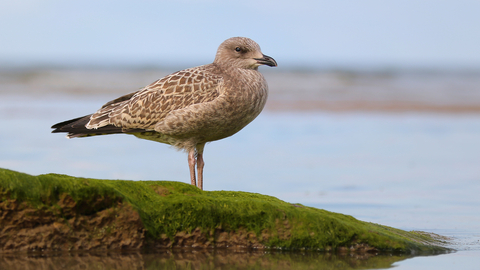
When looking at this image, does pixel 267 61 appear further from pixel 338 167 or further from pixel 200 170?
pixel 338 167

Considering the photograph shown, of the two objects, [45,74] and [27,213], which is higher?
[45,74]

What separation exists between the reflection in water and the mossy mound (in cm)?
12

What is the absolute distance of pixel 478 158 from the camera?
39.8 feet

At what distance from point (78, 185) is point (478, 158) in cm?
921

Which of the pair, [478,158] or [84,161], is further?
[478,158]

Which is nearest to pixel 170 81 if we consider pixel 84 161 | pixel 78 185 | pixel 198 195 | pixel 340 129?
pixel 198 195

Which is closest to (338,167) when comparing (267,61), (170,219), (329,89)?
(267,61)

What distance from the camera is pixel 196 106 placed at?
7418 millimetres

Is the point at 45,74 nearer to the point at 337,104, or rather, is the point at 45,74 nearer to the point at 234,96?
the point at 337,104

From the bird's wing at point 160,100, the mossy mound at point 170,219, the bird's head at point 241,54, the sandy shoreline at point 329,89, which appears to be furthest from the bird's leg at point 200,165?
the sandy shoreline at point 329,89

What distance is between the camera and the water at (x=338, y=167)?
7.26 metres

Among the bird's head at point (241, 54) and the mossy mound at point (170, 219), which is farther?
the bird's head at point (241, 54)

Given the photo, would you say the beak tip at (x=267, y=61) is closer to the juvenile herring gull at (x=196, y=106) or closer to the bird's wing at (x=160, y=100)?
the juvenile herring gull at (x=196, y=106)

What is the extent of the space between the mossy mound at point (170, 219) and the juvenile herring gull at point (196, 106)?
1.48m
